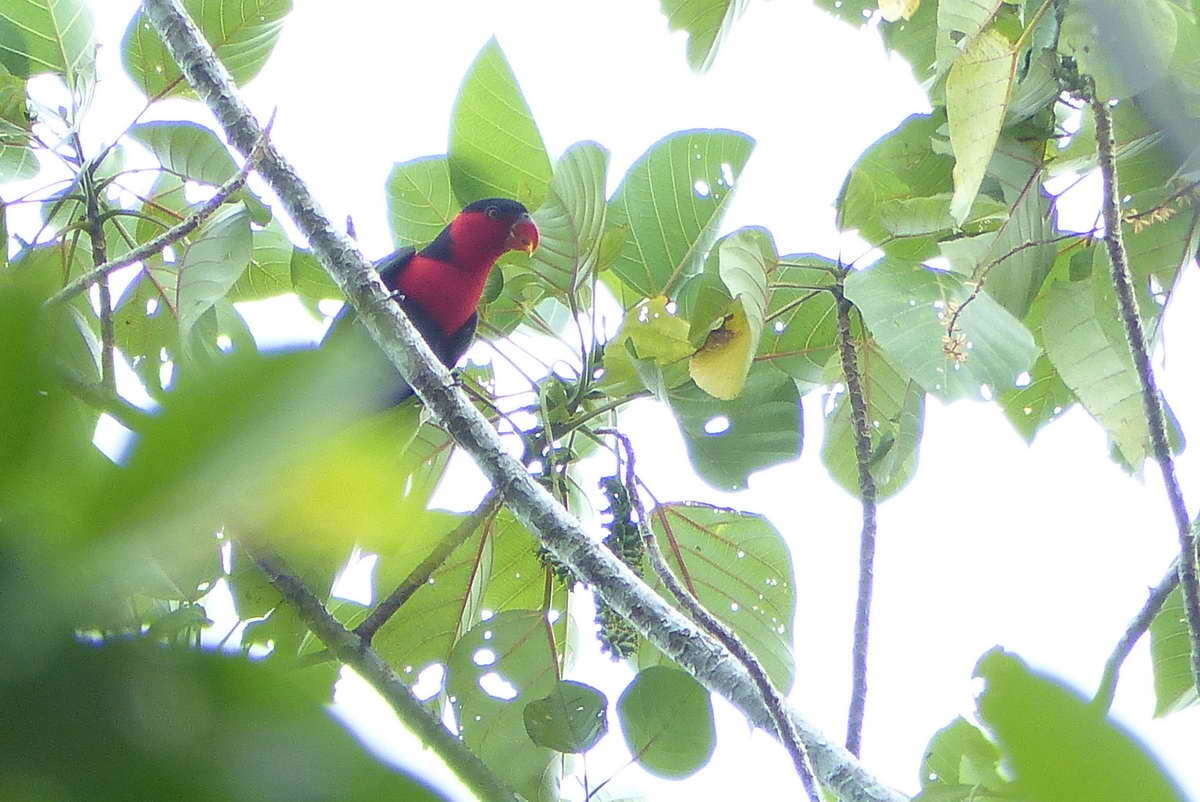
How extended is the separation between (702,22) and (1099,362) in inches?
39.0

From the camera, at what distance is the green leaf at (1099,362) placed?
69.7 inches

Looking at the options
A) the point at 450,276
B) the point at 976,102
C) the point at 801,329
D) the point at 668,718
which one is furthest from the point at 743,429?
the point at 450,276

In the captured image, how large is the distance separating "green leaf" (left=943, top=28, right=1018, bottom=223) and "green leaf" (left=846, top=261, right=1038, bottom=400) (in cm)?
15

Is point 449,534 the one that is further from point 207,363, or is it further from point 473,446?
point 207,363

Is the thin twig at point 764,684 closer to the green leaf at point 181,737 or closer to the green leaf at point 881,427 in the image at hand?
the green leaf at point 881,427

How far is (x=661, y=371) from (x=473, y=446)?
42cm

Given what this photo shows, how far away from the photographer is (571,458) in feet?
6.61

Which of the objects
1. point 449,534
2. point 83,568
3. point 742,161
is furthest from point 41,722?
point 742,161

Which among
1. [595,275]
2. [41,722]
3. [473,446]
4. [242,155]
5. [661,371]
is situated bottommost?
[41,722]

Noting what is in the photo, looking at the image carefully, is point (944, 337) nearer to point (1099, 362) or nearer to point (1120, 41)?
point (1099, 362)

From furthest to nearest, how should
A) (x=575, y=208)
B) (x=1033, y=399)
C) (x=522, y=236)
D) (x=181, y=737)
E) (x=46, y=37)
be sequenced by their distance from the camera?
(x=522, y=236) → (x=1033, y=399) → (x=46, y=37) → (x=575, y=208) → (x=181, y=737)

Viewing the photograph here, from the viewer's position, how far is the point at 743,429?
2.00 m

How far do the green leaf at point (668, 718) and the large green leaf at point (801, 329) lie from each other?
0.71 m

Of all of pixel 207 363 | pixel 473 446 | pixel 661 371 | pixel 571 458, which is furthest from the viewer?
pixel 571 458
